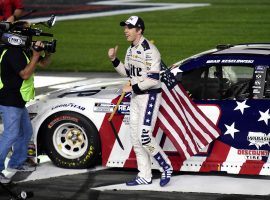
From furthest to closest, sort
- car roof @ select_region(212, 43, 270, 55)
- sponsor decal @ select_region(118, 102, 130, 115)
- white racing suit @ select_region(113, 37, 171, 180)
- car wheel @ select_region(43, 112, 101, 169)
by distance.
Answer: car wheel @ select_region(43, 112, 101, 169)
car roof @ select_region(212, 43, 270, 55)
sponsor decal @ select_region(118, 102, 130, 115)
white racing suit @ select_region(113, 37, 171, 180)

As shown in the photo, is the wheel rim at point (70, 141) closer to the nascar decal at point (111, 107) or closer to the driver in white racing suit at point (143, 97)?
the nascar decal at point (111, 107)

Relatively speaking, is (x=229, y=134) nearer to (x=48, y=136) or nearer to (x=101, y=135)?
(x=101, y=135)

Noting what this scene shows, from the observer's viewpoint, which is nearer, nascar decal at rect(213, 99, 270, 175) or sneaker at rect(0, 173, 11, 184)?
nascar decal at rect(213, 99, 270, 175)

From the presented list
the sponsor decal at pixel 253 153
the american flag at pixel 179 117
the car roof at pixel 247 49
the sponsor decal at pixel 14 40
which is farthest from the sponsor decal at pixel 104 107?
the sponsor decal at pixel 253 153

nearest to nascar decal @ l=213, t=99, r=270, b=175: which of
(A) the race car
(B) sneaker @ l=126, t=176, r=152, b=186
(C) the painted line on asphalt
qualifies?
(A) the race car

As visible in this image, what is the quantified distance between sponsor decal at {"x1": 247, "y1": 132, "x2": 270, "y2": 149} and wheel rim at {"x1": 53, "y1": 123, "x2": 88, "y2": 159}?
198cm

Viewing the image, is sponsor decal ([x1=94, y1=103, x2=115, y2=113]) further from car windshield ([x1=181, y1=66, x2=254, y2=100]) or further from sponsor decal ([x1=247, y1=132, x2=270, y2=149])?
sponsor decal ([x1=247, y1=132, x2=270, y2=149])

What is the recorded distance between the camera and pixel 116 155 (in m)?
9.37

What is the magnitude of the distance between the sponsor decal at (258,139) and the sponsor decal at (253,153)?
0.07m

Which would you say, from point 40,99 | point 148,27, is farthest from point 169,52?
point 40,99

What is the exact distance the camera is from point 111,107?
9281mm

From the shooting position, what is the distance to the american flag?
8.97 m

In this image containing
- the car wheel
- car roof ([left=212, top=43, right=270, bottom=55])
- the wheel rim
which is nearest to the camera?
car roof ([left=212, top=43, right=270, bottom=55])

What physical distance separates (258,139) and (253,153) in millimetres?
181
